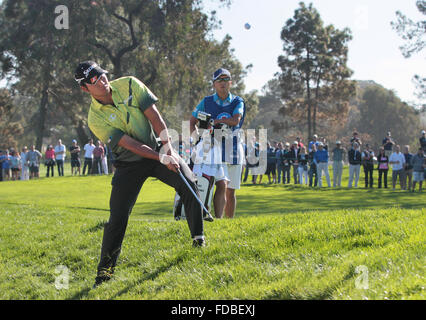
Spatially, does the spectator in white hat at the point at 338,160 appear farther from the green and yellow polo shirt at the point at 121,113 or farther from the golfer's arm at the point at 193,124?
the green and yellow polo shirt at the point at 121,113

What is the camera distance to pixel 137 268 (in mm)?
5664

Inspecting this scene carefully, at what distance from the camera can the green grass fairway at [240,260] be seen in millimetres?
4027

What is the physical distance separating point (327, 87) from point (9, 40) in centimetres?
3398

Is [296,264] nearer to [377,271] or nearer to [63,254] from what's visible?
[377,271]

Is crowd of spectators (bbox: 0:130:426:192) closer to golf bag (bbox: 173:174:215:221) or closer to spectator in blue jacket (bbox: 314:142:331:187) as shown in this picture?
spectator in blue jacket (bbox: 314:142:331:187)

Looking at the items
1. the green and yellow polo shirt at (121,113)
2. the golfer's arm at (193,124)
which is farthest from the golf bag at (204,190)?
the green and yellow polo shirt at (121,113)

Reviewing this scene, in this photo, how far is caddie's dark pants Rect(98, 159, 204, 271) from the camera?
16.5 feet

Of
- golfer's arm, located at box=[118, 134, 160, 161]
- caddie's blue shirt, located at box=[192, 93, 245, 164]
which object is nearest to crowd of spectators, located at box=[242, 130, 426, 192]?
caddie's blue shirt, located at box=[192, 93, 245, 164]

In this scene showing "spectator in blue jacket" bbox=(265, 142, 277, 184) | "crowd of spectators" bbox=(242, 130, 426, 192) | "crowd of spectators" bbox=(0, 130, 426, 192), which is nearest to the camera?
"crowd of spectators" bbox=(242, 130, 426, 192)

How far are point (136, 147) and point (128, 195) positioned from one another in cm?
57

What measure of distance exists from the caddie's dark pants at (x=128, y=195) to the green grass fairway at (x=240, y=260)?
396 mm

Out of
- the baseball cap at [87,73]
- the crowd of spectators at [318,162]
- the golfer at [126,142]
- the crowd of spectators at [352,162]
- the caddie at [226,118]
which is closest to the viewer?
the baseball cap at [87,73]

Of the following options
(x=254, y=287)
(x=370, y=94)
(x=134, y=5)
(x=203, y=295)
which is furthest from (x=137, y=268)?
(x=370, y=94)

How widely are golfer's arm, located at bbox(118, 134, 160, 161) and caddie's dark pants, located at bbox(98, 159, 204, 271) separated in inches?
8.9
